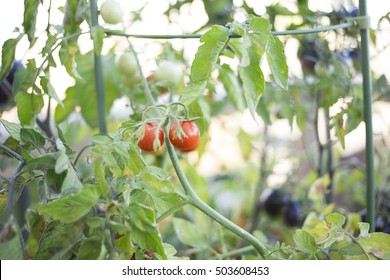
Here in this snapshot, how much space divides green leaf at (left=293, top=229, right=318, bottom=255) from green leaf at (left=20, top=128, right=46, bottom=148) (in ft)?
0.83

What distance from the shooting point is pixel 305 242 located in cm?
55

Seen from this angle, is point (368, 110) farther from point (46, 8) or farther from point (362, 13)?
point (46, 8)

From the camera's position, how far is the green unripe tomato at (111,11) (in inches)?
26.3

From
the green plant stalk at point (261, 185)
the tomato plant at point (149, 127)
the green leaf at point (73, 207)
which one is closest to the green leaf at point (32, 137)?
the tomato plant at point (149, 127)

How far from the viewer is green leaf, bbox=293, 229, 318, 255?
547 millimetres

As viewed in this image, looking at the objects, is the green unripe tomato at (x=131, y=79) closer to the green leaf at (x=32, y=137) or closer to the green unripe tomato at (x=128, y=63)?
the green unripe tomato at (x=128, y=63)

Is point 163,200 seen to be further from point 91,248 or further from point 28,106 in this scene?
point 28,106

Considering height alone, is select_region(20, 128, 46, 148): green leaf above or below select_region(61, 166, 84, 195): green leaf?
above

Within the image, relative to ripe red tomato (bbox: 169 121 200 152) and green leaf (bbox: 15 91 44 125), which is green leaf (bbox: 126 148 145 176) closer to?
ripe red tomato (bbox: 169 121 200 152)

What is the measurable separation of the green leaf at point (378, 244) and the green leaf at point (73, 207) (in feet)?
0.92

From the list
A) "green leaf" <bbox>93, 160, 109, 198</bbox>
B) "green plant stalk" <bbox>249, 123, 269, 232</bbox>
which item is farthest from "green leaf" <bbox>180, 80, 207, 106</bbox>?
"green plant stalk" <bbox>249, 123, 269, 232</bbox>

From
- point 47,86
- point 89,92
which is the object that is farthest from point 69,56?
point 89,92
